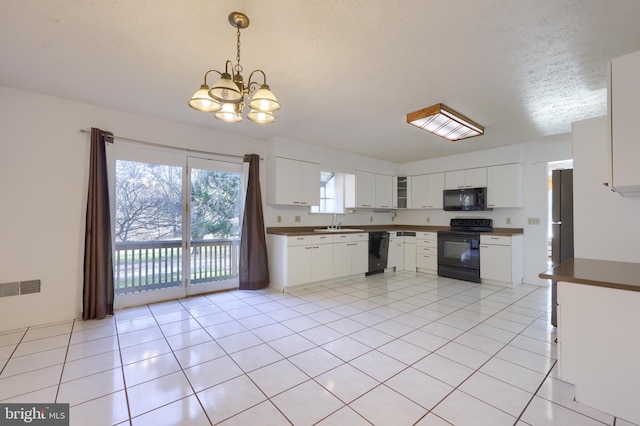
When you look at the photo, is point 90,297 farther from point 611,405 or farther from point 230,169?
point 611,405

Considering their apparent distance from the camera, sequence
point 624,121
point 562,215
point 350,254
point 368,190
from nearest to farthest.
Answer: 1. point 624,121
2. point 562,215
3. point 350,254
4. point 368,190

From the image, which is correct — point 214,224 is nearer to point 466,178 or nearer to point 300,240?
point 300,240

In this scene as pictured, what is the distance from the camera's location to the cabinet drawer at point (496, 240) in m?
4.60

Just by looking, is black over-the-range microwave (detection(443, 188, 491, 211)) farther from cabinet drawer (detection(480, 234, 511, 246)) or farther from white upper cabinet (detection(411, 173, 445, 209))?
cabinet drawer (detection(480, 234, 511, 246))

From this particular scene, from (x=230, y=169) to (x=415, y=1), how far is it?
337 cm

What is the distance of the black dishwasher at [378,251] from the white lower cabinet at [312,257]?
0.86 ft

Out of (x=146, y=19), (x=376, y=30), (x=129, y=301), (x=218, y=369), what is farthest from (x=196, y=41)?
(x=129, y=301)

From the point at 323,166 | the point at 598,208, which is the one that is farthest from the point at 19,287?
the point at 598,208

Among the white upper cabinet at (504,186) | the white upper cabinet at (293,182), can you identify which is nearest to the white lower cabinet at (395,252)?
the white upper cabinet at (504,186)

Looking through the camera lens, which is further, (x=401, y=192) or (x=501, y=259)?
(x=401, y=192)

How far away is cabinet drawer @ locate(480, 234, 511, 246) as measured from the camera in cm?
460

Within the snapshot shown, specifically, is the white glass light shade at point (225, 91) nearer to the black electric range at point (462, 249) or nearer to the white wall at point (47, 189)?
the white wall at point (47, 189)

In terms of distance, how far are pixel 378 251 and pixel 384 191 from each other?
1448 mm

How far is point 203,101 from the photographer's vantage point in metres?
1.89
